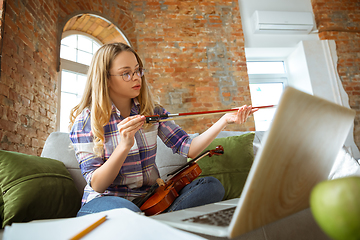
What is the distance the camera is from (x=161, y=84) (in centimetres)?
335

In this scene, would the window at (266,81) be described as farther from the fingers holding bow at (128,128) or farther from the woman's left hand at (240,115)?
the fingers holding bow at (128,128)

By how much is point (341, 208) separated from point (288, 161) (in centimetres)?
12

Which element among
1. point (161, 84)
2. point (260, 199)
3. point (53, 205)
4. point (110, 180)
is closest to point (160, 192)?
point (110, 180)

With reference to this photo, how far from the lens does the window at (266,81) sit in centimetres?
409

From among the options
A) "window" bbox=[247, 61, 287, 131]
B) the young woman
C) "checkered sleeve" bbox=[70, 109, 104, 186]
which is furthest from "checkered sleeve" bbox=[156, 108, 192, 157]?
"window" bbox=[247, 61, 287, 131]

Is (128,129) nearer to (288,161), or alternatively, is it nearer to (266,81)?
(288,161)

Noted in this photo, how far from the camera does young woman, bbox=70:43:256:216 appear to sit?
972mm

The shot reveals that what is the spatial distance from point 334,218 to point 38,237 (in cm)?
43

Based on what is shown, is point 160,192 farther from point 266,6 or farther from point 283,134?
point 266,6

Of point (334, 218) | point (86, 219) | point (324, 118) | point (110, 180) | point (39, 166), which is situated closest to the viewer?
point (334, 218)

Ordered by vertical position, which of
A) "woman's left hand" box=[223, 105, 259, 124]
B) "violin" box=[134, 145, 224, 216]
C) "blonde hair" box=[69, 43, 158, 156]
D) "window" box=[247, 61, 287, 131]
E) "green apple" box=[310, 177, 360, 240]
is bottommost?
"violin" box=[134, 145, 224, 216]

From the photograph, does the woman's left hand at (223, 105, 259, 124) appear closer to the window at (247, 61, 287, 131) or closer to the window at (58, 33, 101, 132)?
the window at (58, 33, 101, 132)

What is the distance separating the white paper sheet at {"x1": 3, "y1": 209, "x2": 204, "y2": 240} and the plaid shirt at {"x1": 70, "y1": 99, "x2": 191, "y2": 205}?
578 millimetres

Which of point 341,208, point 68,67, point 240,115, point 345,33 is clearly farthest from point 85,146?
point 345,33
